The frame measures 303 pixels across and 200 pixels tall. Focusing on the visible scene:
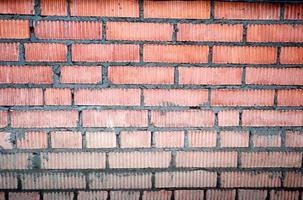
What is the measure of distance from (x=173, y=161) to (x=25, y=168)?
30.4 inches

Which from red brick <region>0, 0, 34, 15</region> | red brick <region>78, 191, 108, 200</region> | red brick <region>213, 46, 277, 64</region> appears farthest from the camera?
red brick <region>78, 191, 108, 200</region>

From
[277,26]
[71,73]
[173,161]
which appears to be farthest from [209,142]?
[71,73]

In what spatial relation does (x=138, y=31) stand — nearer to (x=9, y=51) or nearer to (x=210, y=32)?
(x=210, y=32)

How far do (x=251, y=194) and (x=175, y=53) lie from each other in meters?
0.88

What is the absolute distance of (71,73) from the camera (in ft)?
5.82

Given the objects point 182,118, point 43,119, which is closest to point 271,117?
point 182,118

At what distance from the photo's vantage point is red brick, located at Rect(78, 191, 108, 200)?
6.21 ft

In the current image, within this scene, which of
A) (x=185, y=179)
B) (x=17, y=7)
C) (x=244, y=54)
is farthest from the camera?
(x=185, y=179)

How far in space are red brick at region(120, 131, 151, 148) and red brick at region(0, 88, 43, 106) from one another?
17.9 inches

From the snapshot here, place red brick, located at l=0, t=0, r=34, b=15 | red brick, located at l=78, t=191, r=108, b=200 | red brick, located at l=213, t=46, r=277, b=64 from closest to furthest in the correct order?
red brick, located at l=0, t=0, r=34, b=15
red brick, located at l=213, t=46, r=277, b=64
red brick, located at l=78, t=191, r=108, b=200

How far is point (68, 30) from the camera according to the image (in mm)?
1733

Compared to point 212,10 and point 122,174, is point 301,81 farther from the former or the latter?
point 122,174

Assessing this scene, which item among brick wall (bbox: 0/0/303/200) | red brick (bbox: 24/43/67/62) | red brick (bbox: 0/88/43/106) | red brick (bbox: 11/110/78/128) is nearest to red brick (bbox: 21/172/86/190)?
brick wall (bbox: 0/0/303/200)

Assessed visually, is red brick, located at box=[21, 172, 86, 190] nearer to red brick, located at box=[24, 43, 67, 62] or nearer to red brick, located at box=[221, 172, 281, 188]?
red brick, located at box=[24, 43, 67, 62]
